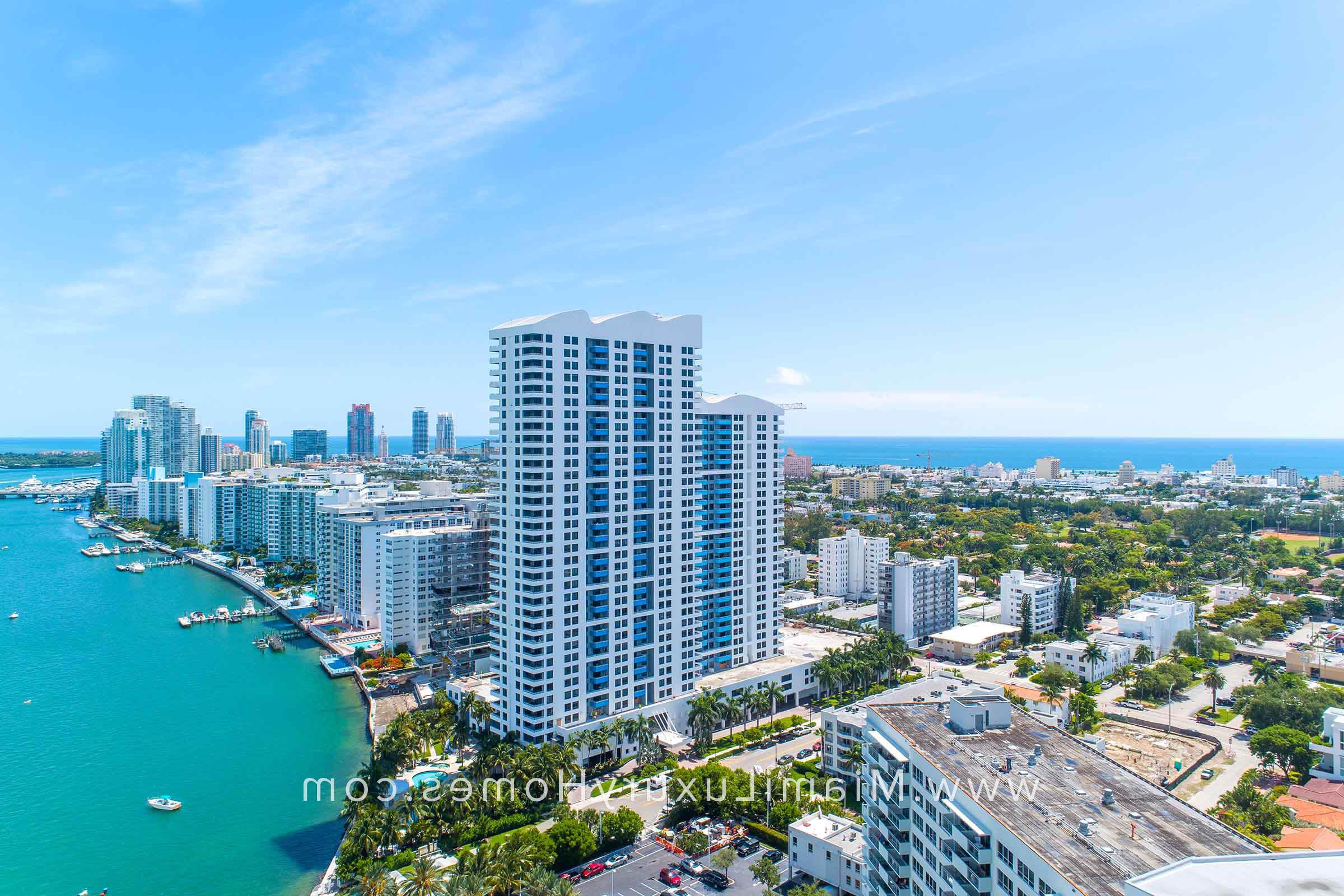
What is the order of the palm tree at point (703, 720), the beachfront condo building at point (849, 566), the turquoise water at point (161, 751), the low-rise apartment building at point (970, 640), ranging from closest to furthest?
the turquoise water at point (161, 751), the palm tree at point (703, 720), the low-rise apartment building at point (970, 640), the beachfront condo building at point (849, 566)

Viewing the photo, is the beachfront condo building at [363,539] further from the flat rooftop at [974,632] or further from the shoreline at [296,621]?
the flat rooftop at [974,632]

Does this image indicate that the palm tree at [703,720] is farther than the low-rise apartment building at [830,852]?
Yes

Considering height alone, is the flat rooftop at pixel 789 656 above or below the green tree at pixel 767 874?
above

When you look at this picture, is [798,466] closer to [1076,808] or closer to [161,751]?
[161,751]

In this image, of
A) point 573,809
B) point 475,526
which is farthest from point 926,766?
point 475,526

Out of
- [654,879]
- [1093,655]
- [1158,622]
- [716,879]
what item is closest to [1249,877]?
[716,879]

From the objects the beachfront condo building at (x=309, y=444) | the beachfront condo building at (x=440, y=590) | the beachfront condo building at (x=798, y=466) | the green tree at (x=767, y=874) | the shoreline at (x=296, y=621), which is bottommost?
the shoreline at (x=296, y=621)

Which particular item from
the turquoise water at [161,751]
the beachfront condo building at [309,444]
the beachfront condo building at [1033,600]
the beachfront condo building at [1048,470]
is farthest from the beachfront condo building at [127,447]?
the beachfront condo building at [1048,470]

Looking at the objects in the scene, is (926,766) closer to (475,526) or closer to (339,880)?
(339,880)
